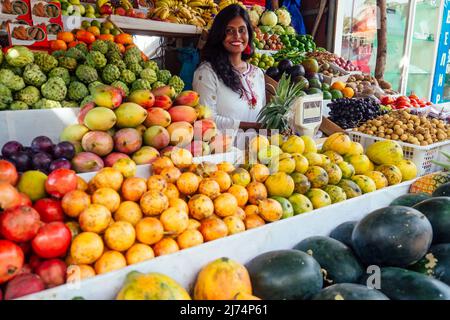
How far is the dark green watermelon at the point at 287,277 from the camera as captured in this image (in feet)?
3.54

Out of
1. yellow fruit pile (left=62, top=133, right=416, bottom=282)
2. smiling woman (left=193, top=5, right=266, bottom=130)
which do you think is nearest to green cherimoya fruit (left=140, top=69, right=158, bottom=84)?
smiling woman (left=193, top=5, right=266, bottom=130)

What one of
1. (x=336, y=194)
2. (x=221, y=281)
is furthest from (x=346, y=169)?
(x=221, y=281)

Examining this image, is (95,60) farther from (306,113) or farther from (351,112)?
(351,112)

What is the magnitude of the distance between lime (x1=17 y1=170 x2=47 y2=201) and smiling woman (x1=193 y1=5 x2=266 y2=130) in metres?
1.73

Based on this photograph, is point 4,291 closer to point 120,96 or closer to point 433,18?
point 120,96

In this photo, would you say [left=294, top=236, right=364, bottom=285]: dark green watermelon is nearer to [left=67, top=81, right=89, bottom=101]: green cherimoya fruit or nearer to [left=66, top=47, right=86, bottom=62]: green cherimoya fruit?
[left=67, top=81, right=89, bottom=101]: green cherimoya fruit

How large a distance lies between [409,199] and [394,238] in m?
0.54

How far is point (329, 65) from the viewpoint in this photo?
4.72m

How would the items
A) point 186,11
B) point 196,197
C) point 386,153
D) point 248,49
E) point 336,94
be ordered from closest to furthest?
point 196,197 → point 386,153 → point 248,49 → point 336,94 → point 186,11

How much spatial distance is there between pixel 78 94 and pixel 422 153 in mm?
2378

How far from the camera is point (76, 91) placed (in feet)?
8.19

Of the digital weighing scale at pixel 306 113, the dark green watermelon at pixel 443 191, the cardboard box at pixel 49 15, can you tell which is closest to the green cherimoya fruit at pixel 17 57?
the cardboard box at pixel 49 15

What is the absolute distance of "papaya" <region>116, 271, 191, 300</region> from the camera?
0.91 metres
